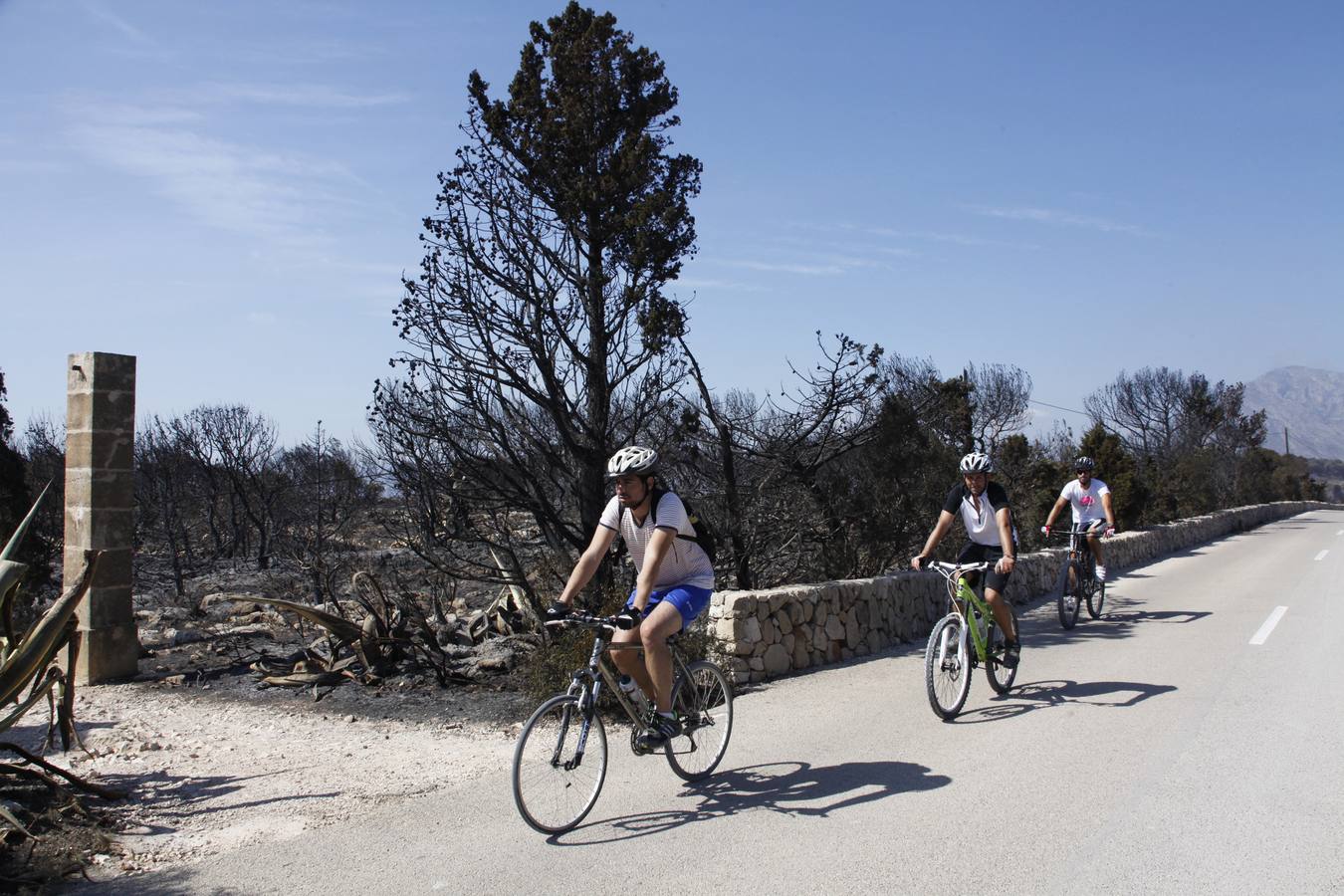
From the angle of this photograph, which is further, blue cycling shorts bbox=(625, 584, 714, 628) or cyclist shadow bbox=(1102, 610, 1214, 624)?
cyclist shadow bbox=(1102, 610, 1214, 624)

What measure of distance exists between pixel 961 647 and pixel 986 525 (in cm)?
115

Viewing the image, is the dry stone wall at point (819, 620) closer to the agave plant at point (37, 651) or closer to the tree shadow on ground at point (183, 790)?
the tree shadow on ground at point (183, 790)

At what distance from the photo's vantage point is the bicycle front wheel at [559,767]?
16.4ft

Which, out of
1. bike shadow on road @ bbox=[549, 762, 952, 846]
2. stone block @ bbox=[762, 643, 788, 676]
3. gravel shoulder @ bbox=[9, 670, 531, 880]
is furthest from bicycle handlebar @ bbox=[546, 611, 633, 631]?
stone block @ bbox=[762, 643, 788, 676]

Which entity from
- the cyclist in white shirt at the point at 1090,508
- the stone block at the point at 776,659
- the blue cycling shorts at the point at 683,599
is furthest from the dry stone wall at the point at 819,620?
the blue cycling shorts at the point at 683,599

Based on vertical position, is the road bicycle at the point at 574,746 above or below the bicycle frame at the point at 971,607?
below

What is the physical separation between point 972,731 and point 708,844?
2.82 meters

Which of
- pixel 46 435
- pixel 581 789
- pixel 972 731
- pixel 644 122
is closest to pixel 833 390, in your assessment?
pixel 644 122

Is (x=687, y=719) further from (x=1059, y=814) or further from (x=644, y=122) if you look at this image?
(x=644, y=122)

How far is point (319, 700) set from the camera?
862 centimetres

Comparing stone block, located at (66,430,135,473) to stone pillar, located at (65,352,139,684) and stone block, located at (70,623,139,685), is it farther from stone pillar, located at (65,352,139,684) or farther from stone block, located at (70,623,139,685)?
stone block, located at (70,623,139,685)

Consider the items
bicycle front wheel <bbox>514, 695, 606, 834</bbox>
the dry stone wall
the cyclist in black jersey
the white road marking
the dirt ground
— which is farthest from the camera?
the white road marking

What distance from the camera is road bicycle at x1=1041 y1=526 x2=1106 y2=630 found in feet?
40.1

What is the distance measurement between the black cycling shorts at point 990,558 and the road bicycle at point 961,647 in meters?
0.09
